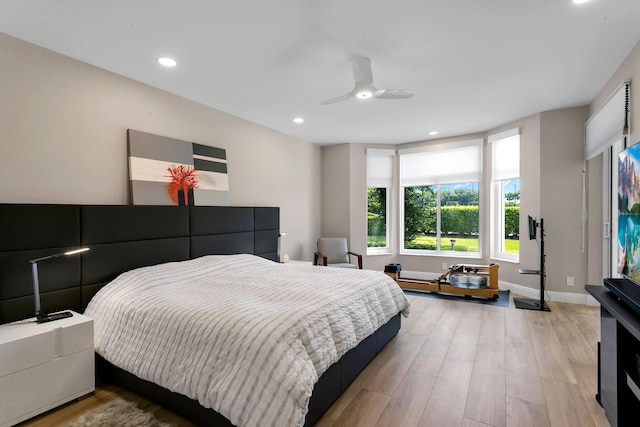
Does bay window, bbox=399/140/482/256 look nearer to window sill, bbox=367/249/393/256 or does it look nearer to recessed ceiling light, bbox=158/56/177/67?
window sill, bbox=367/249/393/256

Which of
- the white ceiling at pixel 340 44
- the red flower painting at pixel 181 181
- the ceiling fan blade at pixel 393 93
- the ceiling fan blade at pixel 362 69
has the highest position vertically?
the white ceiling at pixel 340 44

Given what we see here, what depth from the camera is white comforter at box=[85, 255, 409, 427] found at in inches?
63.6

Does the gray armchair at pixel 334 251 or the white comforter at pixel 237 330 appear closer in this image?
the white comforter at pixel 237 330

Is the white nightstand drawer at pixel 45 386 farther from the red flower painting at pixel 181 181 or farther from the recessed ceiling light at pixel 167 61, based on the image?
the recessed ceiling light at pixel 167 61

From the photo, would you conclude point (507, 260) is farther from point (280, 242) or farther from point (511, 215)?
point (280, 242)

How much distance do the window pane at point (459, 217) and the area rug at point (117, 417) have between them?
5.24 m

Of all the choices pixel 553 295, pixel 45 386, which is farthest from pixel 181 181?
pixel 553 295

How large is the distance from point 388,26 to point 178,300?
8.19 ft

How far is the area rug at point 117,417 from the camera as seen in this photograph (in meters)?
1.92

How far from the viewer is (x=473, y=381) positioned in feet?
7.84

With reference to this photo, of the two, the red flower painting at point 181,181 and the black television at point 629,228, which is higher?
the red flower painting at point 181,181

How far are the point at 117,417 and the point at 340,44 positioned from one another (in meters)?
3.05

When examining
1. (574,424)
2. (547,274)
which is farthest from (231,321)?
(547,274)

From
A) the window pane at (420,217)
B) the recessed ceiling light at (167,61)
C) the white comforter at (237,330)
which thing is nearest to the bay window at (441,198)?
the window pane at (420,217)
